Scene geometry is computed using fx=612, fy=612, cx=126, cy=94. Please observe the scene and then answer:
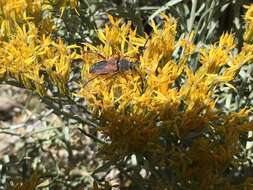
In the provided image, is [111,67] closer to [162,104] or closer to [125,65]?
[125,65]

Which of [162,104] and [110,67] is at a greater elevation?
[110,67]

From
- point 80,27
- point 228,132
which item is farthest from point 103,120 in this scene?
point 80,27

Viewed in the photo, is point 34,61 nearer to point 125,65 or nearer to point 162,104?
point 125,65

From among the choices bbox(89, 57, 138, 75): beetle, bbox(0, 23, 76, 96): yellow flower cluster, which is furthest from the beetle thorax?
bbox(0, 23, 76, 96): yellow flower cluster

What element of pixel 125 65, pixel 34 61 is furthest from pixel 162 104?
pixel 34 61

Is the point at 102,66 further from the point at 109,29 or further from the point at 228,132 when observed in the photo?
the point at 228,132

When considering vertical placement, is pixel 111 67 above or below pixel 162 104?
above

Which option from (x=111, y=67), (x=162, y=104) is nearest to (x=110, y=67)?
(x=111, y=67)

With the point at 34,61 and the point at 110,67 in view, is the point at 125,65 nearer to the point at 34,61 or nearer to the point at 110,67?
the point at 110,67
